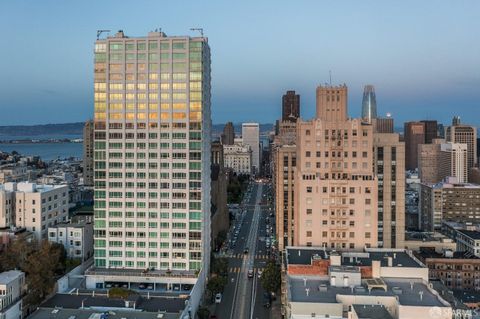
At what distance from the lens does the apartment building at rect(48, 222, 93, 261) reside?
87062mm

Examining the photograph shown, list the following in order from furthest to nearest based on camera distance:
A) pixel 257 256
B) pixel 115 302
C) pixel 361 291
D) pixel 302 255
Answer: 1. pixel 257 256
2. pixel 302 255
3. pixel 115 302
4. pixel 361 291

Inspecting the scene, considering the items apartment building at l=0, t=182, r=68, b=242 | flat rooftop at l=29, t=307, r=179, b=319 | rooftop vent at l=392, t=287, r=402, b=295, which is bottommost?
flat rooftop at l=29, t=307, r=179, b=319

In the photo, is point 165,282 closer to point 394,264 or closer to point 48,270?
point 48,270

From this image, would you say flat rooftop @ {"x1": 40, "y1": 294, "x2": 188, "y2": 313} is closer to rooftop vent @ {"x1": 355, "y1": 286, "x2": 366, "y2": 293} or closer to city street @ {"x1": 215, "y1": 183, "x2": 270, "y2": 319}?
city street @ {"x1": 215, "y1": 183, "x2": 270, "y2": 319}

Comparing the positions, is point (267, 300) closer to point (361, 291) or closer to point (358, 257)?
point (358, 257)

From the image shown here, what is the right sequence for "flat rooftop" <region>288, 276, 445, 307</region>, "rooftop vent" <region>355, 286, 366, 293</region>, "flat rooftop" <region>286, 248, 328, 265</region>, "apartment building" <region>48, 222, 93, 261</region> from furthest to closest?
1. "apartment building" <region>48, 222, 93, 261</region>
2. "flat rooftop" <region>286, 248, 328, 265</region>
3. "rooftop vent" <region>355, 286, 366, 293</region>
4. "flat rooftop" <region>288, 276, 445, 307</region>

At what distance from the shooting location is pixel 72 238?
287 feet

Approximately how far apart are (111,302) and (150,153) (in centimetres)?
2420

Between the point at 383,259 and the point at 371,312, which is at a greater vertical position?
the point at 383,259

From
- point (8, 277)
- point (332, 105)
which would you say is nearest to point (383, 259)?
point (332, 105)

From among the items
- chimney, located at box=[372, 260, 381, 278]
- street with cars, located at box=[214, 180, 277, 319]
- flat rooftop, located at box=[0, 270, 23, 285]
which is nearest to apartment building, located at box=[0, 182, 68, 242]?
flat rooftop, located at box=[0, 270, 23, 285]

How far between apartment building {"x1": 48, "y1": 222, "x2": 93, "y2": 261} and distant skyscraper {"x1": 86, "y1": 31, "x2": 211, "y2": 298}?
10.4 metres

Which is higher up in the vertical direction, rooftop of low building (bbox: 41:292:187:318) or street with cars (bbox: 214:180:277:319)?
rooftop of low building (bbox: 41:292:187:318)

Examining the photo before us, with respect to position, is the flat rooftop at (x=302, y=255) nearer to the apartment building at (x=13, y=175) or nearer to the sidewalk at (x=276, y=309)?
the sidewalk at (x=276, y=309)
